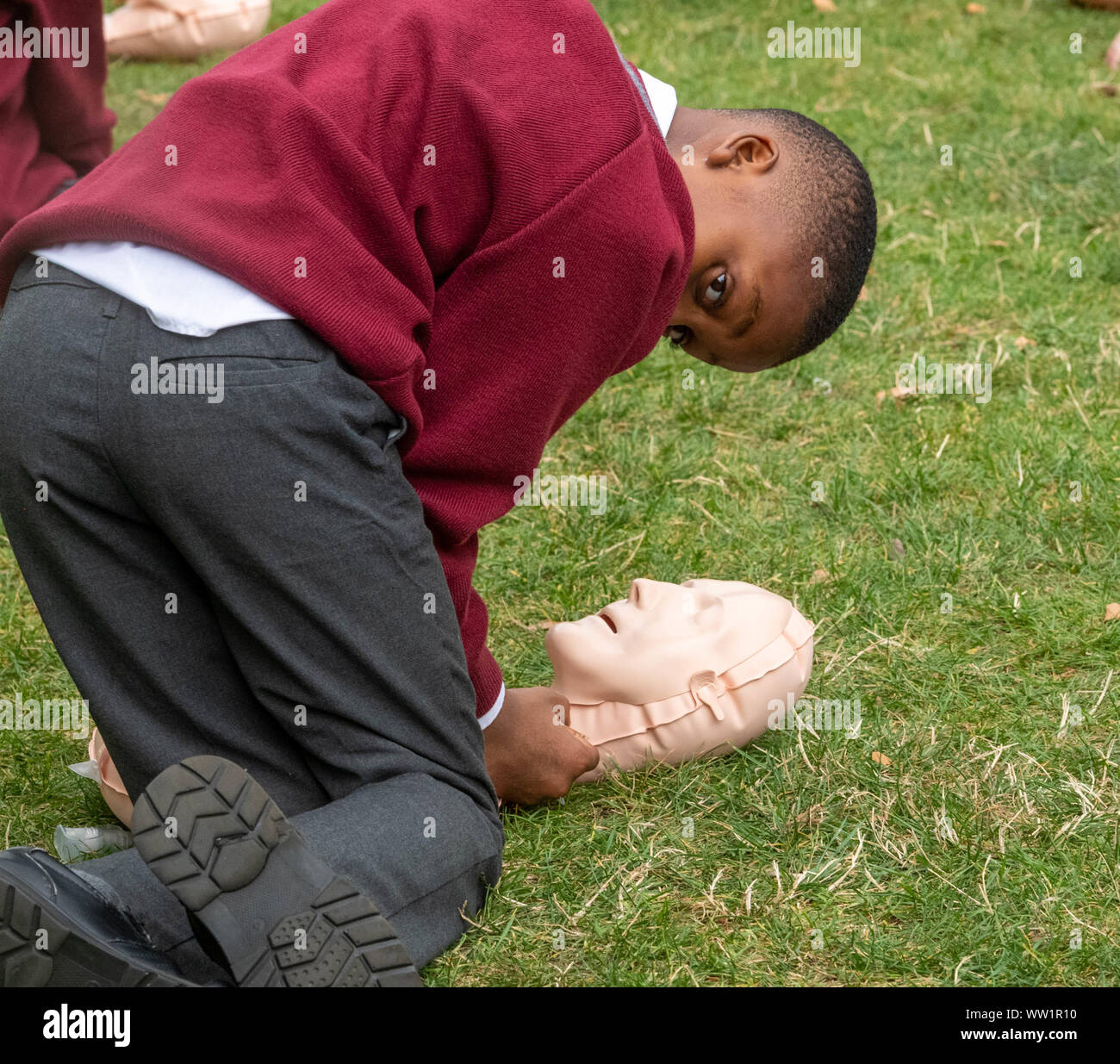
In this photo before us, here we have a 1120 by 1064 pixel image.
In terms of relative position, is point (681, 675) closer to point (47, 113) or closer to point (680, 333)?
point (680, 333)

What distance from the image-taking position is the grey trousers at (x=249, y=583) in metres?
1.88

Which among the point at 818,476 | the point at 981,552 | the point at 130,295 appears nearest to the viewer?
the point at 130,295

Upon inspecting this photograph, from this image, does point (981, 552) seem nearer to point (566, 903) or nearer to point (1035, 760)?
point (1035, 760)

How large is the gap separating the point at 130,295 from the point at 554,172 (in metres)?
0.58

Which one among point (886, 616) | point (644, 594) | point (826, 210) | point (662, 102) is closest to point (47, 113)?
point (662, 102)

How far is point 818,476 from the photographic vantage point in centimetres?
345

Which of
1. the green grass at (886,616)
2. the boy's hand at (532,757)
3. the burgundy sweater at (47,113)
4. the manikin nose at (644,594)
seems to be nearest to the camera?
the green grass at (886,616)

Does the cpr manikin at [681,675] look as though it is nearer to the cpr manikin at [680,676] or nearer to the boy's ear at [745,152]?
the cpr manikin at [680,676]

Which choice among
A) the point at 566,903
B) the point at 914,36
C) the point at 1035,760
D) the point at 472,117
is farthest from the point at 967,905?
the point at 914,36

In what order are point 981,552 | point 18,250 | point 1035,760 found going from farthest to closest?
1. point 981,552
2. point 1035,760
3. point 18,250

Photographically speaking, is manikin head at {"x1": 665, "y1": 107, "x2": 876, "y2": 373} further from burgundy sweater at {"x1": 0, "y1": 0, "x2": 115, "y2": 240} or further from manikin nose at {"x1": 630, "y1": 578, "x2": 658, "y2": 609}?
burgundy sweater at {"x1": 0, "y1": 0, "x2": 115, "y2": 240}

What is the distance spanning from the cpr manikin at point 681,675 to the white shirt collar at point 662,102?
78 cm

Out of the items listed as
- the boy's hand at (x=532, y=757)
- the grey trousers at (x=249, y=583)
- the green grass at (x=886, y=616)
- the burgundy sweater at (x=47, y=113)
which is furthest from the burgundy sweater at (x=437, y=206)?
the burgundy sweater at (x=47, y=113)

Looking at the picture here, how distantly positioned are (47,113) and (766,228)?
2285 mm
